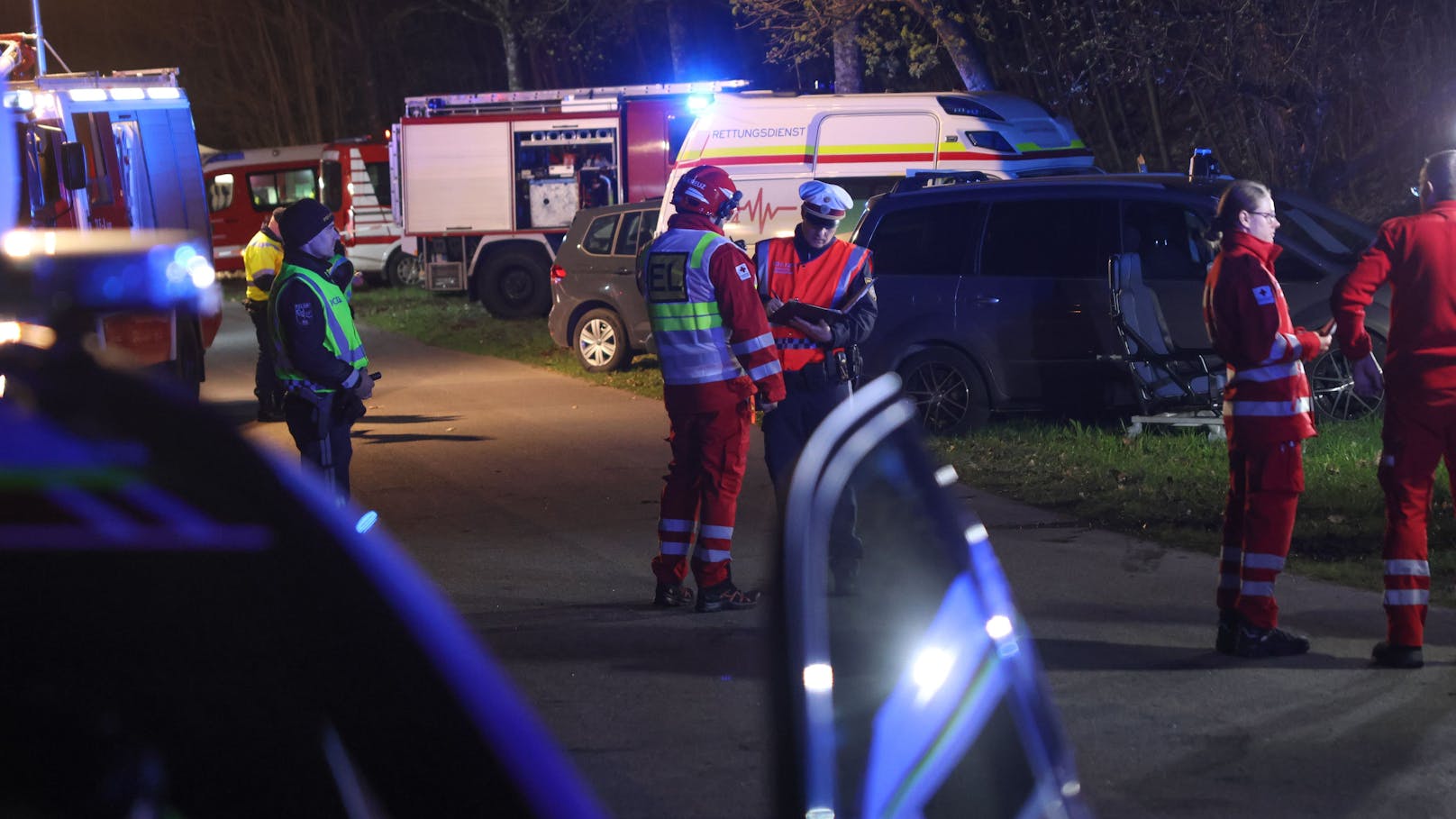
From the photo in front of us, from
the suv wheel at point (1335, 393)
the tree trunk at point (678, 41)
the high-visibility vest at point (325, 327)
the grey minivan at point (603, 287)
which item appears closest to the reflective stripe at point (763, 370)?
the high-visibility vest at point (325, 327)

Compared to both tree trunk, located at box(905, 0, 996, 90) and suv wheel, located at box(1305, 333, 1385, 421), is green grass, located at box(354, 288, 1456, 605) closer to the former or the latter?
suv wheel, located at box(1305, 333, 1385, 421)

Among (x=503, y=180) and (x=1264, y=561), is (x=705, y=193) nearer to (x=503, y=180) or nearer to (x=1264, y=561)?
(x=1264, y=561)

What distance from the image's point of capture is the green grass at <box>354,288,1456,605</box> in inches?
320

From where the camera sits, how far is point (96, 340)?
1440 millimetres

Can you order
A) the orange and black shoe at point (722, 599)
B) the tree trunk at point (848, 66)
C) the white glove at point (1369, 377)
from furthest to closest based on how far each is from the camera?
1. the tree trunk at point (848, 66)
2. the orange and black shoe at point (722, 599)
3. the white glove at point (1369, 377)

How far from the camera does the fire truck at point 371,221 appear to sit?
107 feet

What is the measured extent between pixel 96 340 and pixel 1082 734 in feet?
14.7

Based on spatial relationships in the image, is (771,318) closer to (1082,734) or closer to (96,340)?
(1082,734)

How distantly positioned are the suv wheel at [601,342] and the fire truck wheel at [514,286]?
26.4ft

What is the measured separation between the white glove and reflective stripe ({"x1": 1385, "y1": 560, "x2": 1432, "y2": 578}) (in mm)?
635

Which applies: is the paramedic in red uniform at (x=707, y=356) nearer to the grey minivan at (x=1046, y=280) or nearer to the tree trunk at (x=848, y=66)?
the grey minivan at (x=1046, y=280)

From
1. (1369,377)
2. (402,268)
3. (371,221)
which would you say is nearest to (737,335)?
(1369,377)

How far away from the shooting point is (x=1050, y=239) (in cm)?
1161

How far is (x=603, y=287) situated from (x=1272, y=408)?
465 inches
